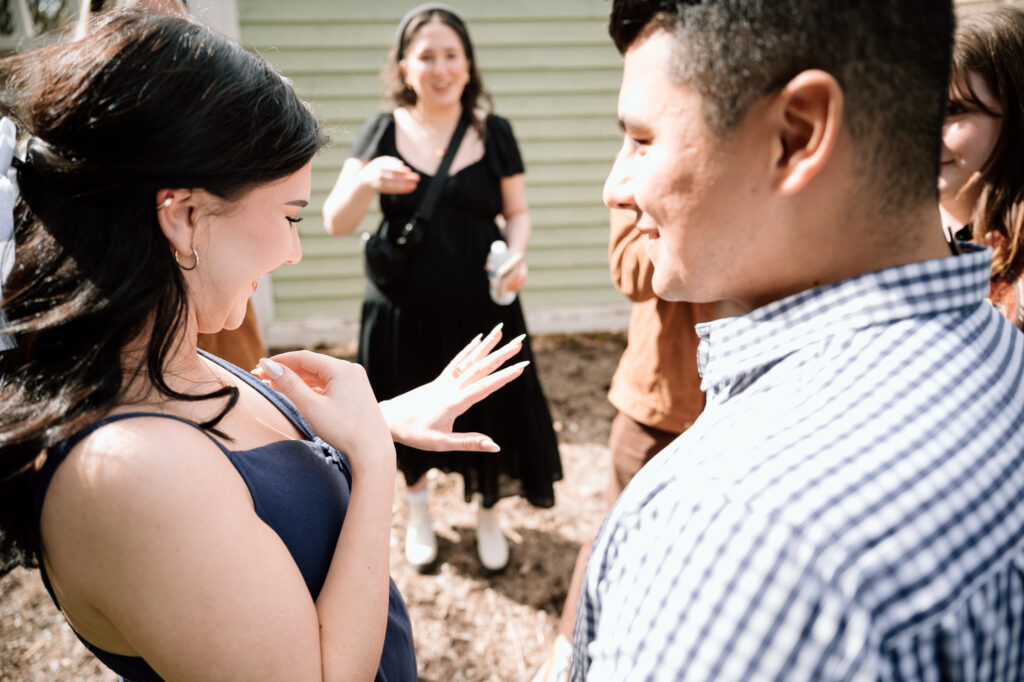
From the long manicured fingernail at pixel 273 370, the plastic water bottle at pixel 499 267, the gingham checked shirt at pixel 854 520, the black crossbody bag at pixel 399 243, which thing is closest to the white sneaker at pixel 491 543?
the plastic water bottle at pixel 499 267

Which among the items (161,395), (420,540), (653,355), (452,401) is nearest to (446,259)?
(653,355)

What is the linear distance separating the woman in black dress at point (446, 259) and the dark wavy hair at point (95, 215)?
74.1 inches

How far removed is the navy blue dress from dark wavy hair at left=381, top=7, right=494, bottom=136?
7.36 ft

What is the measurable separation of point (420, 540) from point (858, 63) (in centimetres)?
303

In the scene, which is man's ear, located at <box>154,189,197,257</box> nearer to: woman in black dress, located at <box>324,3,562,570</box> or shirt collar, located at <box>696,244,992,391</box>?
shirt collar, located at <box>696,244,992,391</box>

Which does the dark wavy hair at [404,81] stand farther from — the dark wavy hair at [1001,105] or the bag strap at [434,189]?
the dark wavy hair at [1001,105]

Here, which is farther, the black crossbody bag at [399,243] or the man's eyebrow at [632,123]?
the black crossbody bag at [399,243]

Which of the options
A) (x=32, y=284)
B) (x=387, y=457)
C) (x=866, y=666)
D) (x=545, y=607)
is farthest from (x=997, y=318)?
(x=545, y=607)

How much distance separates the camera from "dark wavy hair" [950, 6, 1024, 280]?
1.82 m

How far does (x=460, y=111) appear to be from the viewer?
3.27 m

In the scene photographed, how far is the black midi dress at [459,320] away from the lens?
3.08 m

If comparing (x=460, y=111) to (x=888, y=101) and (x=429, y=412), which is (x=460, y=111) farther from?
(x=888, y=101)

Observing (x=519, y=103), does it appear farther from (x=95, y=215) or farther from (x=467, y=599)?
(x=95, y=215)

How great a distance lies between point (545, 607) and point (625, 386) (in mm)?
1280
